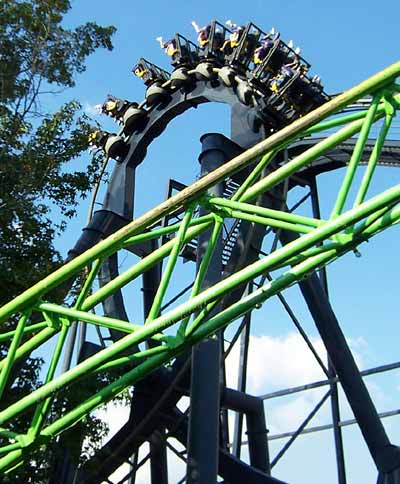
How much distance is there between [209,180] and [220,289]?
63 cm

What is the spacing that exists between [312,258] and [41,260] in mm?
3777

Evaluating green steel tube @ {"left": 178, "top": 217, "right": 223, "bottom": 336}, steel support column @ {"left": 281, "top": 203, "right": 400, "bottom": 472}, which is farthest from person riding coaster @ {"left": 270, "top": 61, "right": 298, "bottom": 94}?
green steel tube @ {"left": 178, "top": 217, "right": 223, "bottom": 336}

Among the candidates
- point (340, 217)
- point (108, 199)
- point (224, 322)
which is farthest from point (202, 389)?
point (108, 199)

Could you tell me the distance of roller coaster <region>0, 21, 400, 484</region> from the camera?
451 cm

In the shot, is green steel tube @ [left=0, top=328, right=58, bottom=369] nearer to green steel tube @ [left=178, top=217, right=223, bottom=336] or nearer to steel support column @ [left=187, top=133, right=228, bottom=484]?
green steel tube @ [left=178, top=217, right=223, bottom=336]

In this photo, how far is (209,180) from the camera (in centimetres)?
466

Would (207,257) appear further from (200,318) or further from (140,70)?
(140,70)

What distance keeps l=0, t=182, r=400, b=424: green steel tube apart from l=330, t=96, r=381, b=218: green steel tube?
0.09m

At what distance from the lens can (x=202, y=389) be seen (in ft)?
22.8

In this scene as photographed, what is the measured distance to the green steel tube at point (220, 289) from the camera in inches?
165

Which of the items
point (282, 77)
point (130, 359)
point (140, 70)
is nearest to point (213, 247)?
point (130, 359)

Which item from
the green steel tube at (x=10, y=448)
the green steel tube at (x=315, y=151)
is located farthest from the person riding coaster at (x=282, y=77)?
the green steel tube at (x=10, y=448)

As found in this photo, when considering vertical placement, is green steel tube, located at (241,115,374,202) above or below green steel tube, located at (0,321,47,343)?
above

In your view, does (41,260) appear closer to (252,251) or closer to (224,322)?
(252,251)
